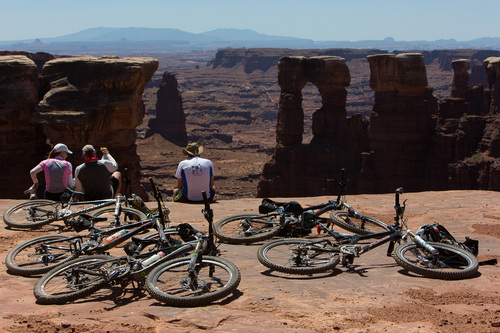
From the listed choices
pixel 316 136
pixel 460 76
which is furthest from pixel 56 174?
pixel 460 76

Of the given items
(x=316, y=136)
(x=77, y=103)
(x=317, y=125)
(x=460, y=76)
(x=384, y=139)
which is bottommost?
(x=316, y=136)

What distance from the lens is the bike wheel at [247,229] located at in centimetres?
802

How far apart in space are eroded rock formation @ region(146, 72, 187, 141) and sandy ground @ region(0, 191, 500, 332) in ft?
184

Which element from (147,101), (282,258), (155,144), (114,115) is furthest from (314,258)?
(147,101)

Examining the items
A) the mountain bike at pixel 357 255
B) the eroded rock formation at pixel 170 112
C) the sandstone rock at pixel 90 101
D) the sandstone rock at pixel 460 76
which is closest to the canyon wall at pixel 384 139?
the sandstone rock at pixel 460 76

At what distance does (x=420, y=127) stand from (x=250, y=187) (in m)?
18.8

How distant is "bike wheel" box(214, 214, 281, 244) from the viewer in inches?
316

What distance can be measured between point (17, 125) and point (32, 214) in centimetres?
1177

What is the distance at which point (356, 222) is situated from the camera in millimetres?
8406

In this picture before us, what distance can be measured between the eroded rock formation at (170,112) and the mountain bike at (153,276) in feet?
187

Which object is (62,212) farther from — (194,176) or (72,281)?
(72,281)

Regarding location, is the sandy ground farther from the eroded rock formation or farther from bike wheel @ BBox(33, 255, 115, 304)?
the eroded rock formation

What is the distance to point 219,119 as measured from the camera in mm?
90312

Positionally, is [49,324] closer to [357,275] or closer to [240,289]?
[240,289]
